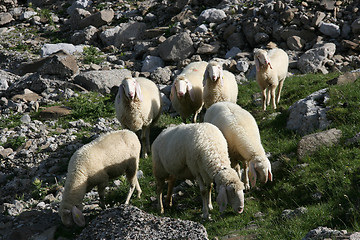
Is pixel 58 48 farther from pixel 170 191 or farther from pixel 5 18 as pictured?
pixel 170 191

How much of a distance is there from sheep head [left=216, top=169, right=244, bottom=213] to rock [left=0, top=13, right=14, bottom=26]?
1935 centimetres

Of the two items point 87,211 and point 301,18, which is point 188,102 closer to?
point 87,211

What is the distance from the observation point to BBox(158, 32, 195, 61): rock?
1698 centimetres

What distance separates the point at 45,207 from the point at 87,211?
100 cm

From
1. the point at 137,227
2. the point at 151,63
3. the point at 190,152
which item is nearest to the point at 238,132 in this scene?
the point at 190,152

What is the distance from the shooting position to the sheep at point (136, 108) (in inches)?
405

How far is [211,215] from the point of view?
7.18m

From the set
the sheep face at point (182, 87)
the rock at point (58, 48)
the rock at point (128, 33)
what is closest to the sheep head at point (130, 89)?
the sheep face at point (182, 87)

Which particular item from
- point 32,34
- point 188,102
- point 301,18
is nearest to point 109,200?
point 188,102

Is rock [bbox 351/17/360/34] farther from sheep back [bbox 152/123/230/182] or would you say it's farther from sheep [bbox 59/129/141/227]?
sheep [bbox 59/129/141/227]

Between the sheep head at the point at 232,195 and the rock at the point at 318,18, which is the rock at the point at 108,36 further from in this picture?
the sheep head at the point at 232,195

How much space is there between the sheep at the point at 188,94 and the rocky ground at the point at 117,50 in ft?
5.29

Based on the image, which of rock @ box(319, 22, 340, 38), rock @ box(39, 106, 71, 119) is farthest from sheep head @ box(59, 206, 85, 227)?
rock @ box(319, 22, 340, 38)

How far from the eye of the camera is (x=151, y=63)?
17.0 m
